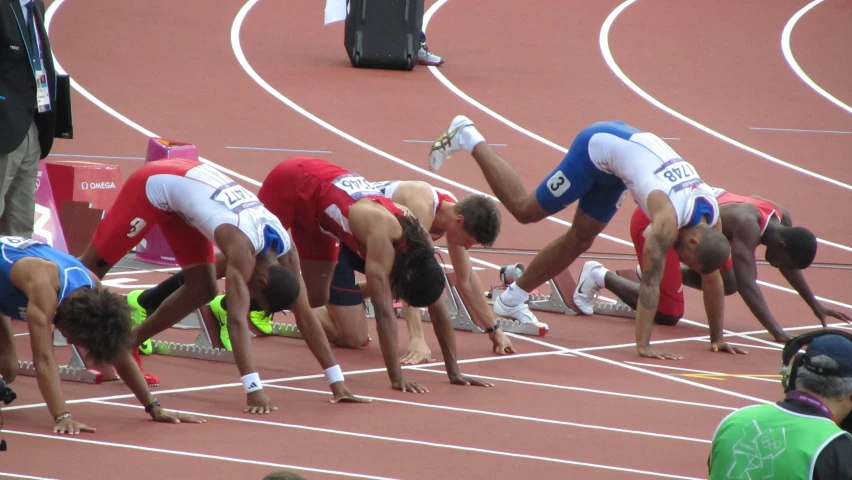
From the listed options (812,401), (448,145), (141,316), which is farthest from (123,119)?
(812,401)

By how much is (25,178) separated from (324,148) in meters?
6.13

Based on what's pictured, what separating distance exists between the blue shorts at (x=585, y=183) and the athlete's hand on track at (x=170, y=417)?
318cm

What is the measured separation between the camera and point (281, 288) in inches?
254

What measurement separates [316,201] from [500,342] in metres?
1.47

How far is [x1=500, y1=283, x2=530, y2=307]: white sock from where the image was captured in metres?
8.78

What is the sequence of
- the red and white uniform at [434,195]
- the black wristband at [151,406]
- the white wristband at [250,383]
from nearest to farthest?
the black wristband at [151,406] < the white wristband at [250,383] < the red and white uniform at [434,195]

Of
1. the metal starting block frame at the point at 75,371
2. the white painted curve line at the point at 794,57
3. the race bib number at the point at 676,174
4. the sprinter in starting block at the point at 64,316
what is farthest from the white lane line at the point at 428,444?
the white painted curve line at the point at 794,57

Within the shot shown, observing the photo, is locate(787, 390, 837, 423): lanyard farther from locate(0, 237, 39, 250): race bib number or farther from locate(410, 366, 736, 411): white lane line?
locate(0, 237, 39, 250): race bib number

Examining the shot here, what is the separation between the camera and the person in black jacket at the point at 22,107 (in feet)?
24.2

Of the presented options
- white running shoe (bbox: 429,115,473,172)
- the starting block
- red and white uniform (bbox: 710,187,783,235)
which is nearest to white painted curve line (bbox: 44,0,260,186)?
white running shoe (bbox: 429,115,473,172)

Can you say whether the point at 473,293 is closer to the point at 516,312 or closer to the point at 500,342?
the point at 500,342

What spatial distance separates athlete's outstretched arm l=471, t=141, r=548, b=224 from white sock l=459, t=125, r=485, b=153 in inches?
1.2

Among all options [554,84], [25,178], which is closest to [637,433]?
[25,178]

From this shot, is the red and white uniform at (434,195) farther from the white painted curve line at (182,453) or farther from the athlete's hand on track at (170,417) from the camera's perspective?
the white painted curve line at (182,453)
